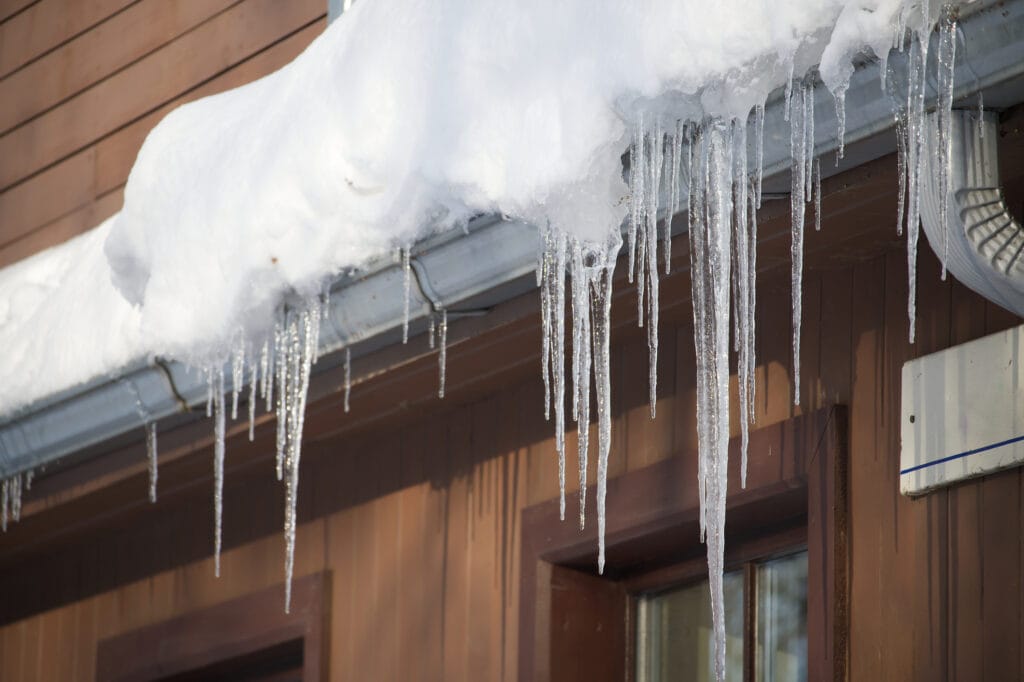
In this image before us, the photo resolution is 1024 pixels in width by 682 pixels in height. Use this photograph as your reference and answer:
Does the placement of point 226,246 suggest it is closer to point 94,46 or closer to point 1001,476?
point 1001,476

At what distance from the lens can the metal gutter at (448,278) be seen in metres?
3.42

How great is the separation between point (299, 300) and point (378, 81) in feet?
1.87

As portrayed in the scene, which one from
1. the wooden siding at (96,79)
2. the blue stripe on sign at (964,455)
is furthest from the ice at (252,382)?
the blue stripe on sign at (964,455)

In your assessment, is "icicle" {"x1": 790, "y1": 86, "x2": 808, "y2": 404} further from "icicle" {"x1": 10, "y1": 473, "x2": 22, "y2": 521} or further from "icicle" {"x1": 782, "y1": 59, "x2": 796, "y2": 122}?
"icicle" {"x1": 10, "y1": 473, "x2": 22, "y2": 521}

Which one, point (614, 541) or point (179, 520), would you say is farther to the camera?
point (179, 520)

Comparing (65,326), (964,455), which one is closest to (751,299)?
(964,455)

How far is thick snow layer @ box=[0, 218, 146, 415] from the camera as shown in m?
5.27

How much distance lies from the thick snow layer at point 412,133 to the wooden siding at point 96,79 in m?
0.92

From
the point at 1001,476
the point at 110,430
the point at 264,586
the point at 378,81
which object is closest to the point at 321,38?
the point at 378,81

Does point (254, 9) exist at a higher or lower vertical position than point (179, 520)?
higher

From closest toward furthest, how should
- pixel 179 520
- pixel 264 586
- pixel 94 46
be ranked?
pixel 264 586 → pixel 179 520 → pixel 94 46

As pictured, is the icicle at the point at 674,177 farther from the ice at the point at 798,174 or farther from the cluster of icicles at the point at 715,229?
the ice at the point at 798,174

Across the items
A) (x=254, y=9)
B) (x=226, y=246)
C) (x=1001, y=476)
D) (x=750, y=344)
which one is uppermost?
(x=254, y=9)

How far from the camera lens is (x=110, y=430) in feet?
17.8
